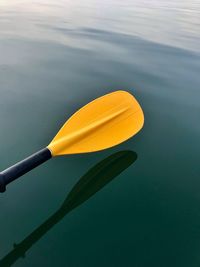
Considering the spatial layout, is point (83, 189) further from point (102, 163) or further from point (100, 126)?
point (100, 126)

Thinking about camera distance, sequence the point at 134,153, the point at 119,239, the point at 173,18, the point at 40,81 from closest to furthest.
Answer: the point at 119,239 → the point at 134,153 → the point at 40,81 → the point at 173,18

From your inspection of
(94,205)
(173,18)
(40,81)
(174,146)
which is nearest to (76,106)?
(40,81)

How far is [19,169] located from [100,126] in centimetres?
115

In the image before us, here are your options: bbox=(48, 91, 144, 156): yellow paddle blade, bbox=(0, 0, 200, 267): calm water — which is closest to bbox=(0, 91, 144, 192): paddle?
bbox=(48, 91, 144, 156): yellow paddle blade

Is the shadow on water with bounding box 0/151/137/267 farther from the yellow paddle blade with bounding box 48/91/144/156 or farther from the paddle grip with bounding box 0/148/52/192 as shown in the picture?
the paddle grip with bounding box 0/148/52/192

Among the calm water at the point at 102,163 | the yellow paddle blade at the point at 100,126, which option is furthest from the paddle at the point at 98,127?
the calm water at the point at 102,163

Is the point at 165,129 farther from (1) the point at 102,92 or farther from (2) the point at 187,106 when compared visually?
(1) the point at 102,92

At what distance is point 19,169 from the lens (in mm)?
2162

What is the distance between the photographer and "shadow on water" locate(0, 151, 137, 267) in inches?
80.1

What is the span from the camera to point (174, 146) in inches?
126

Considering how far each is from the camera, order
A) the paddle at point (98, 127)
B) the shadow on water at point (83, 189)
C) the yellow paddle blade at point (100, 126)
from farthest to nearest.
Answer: the yellow paddle blade at point (100, 126) < the paddle at point (98, 127) < the shadow on water at point (83, 189)

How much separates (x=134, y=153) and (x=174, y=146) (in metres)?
0.45

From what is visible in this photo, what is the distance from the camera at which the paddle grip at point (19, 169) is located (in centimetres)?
208

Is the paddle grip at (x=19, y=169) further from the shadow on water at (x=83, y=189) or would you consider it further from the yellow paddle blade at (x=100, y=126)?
the shadow on water at (x=83, y=189)
